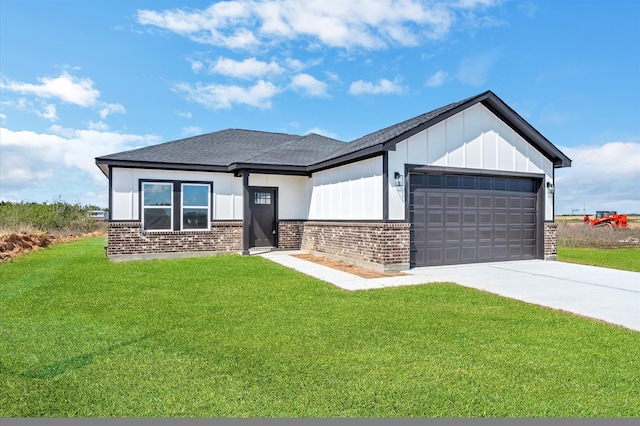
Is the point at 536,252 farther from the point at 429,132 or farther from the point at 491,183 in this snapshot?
the point at 429,132

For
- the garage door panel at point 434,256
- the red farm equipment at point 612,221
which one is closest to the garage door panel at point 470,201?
the garage door panel at point 434,256

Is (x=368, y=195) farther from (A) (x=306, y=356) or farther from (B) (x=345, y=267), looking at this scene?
(A) (x=306, y=356)

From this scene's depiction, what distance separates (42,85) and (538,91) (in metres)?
16.8

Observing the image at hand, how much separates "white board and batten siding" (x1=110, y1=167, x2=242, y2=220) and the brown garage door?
22.6 feet

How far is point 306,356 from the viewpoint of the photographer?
12.9 feet

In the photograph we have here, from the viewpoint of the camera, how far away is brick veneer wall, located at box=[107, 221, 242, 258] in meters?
12.3

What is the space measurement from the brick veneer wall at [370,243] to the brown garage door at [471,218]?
0.70m

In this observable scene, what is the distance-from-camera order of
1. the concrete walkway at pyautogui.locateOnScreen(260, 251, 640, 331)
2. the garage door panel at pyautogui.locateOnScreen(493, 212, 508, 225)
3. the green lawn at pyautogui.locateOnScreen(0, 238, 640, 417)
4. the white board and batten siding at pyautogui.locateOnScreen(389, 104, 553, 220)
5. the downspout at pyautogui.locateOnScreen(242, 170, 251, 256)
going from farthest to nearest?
the downspout at pyautogui.locateOnScreen(242, 170, 251, 256) → the garage door panel at pyautogui.locateOnScreen(493, 212, 508, 225) → the white board and batten siding at pyautogui.locateOnScreen(389, 104, 553, 220) → the concrete walkway at pyautogui.locateOnScreen(260, 251, 640, 331) → the green lawn at pyautogui.locateOnScreen(0, 238, 640, 417)

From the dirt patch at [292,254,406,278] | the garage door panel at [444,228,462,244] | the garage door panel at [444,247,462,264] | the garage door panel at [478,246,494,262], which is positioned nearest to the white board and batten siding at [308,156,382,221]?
the dirt patch at [292,254,406,278]

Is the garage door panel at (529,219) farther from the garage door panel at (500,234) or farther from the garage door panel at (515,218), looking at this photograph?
the garage door panel at (500,234)

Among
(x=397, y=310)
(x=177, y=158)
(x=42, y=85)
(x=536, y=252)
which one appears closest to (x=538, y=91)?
(x=536, y=252)

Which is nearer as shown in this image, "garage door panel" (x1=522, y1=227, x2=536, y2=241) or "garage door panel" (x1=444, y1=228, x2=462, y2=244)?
"garage door panel" (x1=444, y1=228, x2=462, y2=244)

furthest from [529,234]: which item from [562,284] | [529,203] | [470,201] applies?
[562,284]

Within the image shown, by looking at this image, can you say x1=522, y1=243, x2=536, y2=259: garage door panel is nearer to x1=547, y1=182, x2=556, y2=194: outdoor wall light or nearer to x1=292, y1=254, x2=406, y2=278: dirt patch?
x1=547, y1=182, x2=556, y2=194: outdoor wall light
